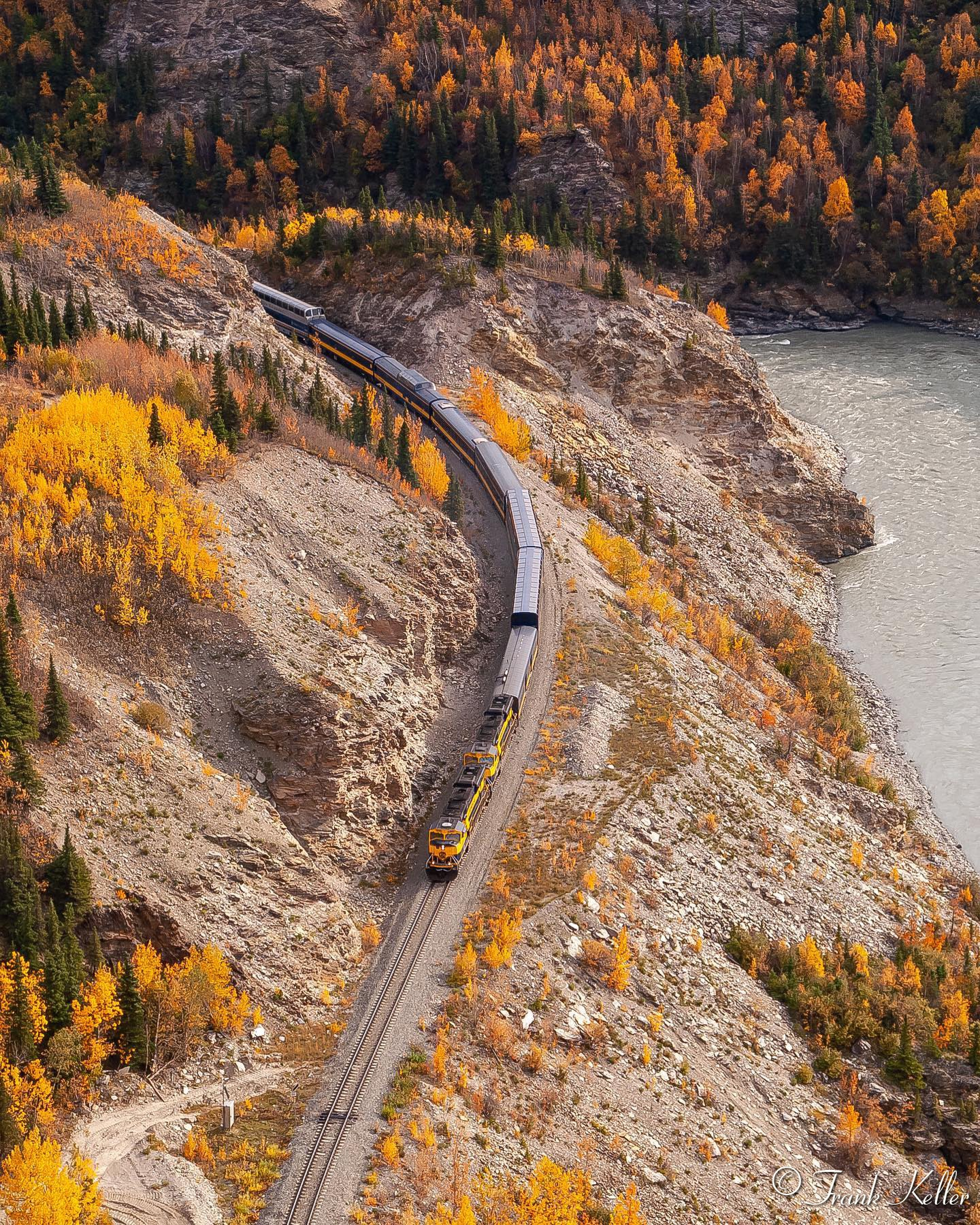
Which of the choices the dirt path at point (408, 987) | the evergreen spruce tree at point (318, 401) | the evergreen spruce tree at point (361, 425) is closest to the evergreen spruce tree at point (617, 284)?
the evergreen spruce tree at point (361, 425)

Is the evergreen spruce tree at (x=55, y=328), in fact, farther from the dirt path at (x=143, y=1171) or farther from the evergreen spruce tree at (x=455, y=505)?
the dirt path at (x=143, y=1171)

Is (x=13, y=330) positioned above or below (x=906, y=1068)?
above

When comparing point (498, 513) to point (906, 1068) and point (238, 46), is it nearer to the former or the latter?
point (906, 1068)

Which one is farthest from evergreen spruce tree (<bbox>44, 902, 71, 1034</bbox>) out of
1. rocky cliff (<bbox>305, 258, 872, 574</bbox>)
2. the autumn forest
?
the autumn forest

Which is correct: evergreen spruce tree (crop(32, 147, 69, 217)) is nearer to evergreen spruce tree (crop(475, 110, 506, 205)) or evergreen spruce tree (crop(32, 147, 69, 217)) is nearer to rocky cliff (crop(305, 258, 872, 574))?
rocky cliff (crop(305, 258, 872, 574))

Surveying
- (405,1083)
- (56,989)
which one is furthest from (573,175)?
(56,989)
